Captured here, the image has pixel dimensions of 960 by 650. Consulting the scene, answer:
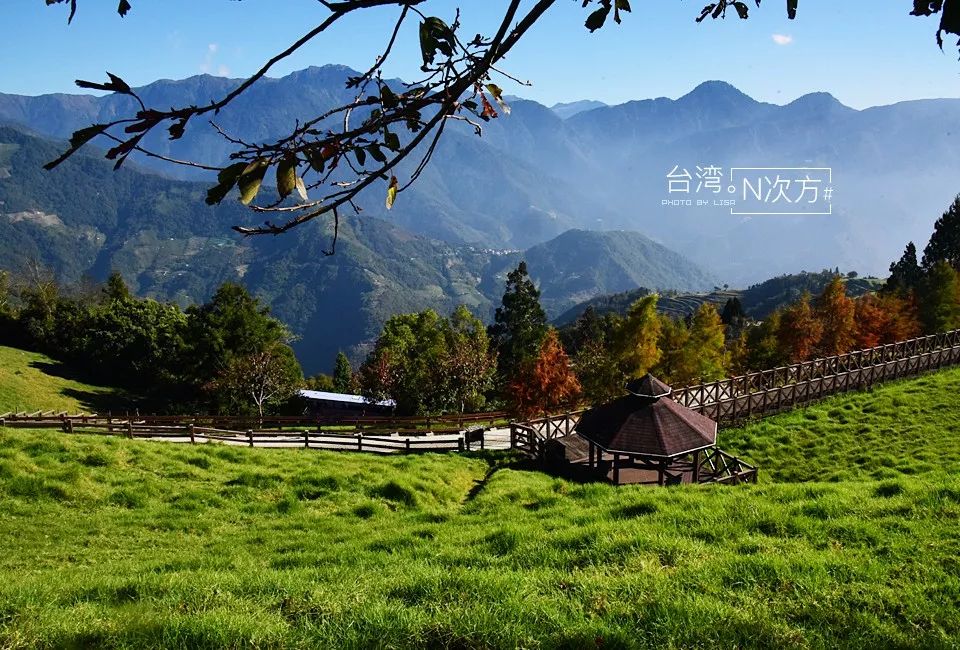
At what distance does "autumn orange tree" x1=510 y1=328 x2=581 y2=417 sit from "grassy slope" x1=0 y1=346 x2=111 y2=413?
108 ft

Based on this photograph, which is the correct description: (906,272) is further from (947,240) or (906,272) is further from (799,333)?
(799,333)

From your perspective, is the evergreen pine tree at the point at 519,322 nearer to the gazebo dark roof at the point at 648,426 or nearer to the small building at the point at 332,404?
the small building at the point at 332,404

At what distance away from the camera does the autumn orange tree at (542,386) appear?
104ft

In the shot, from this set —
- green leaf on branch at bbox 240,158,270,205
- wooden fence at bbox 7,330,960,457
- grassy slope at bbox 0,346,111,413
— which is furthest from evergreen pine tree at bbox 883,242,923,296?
grassy slope at bbox 0,346,111,413

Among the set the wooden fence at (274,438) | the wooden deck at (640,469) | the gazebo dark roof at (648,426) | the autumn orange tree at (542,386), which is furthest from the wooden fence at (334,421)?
the gazebo dark roof at (648,426)

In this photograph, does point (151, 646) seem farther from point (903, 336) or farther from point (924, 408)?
point (903, 336)

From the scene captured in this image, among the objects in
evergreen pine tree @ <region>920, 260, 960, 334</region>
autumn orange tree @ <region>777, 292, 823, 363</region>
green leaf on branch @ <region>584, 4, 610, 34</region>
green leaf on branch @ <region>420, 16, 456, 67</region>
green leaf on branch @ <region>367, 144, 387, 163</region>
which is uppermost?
evergreen pine tree @ <region>920, 260, 960, 334</region>

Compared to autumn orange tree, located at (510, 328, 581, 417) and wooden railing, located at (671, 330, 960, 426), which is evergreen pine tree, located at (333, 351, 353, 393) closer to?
autumn orange tree, located at (510, 328, 581, 417)

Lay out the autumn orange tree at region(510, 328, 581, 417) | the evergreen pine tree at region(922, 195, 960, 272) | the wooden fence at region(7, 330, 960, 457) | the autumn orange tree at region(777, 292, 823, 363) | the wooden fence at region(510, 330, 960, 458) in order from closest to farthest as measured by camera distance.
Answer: the wooden fence at region(7, 330, 960, 457)
the wooden fence at region(510, 330, 960, 458)
the autumn orange tree at region(510, 328, 581, 417)
the autumn orange tree at region(777, 292, 823, 363)
the evergreen pine tree at region(922, 195, 960, 272)

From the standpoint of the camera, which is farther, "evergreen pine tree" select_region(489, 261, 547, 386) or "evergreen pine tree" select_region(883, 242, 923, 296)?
"evergreen pine tree" select_region(883, 242, 923, 296)

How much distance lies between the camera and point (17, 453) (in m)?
16.7

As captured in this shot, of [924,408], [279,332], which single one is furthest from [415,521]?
[279,332]

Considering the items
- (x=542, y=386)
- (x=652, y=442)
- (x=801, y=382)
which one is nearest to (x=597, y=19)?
(x=652, y=442)

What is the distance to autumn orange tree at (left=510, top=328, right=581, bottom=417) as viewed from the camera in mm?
31641
